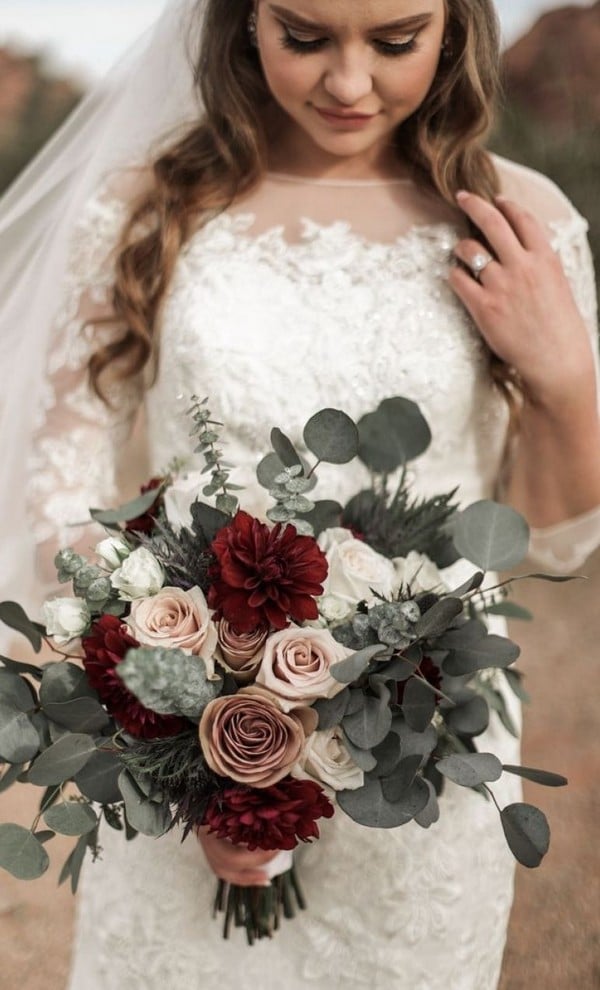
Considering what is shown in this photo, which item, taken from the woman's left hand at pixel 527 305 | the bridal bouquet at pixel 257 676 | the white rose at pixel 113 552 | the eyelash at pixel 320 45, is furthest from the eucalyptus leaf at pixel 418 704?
the eyelash at pixel 320 45

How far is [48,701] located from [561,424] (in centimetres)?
86

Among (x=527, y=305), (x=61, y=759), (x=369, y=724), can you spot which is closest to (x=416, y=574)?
(x=369, y=724)

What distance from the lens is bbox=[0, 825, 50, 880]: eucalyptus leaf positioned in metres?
1.02

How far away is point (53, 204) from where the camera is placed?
173 cm

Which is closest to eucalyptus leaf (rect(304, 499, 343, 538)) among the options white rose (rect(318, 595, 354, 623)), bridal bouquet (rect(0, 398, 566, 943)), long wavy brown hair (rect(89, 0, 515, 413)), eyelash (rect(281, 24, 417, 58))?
bridal bouquet (rect(0, 398, 566, 943))

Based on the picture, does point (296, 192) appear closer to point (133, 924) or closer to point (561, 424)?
point (561, 424)

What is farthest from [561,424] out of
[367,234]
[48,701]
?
[48,701]

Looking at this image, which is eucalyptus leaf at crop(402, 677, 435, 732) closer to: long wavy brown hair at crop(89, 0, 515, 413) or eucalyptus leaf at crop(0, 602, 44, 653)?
eucalyptus leaf at crop(0, 602, 44, 653)

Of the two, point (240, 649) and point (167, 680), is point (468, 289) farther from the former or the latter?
point (167, 680)

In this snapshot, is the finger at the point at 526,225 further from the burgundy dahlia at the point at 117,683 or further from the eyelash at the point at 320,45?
the burgundy dahlia at the point at 117,683

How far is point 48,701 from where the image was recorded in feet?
3.51

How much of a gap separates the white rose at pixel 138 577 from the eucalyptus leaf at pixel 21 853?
266 millimetres

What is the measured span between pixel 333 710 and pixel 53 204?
1.11 metres

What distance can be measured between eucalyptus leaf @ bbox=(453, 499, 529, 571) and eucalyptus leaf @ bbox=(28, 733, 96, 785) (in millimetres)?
439
